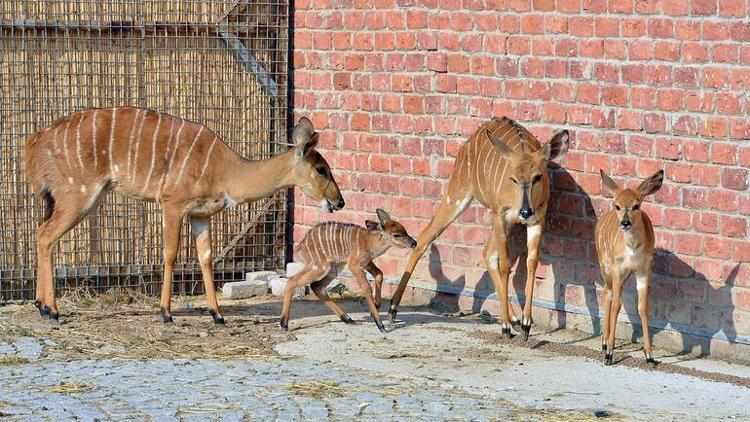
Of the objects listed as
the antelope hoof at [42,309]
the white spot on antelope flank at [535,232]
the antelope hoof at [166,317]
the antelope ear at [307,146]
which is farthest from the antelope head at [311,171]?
the antelope hoof at [42,309]

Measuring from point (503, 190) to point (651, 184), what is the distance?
1.12 m

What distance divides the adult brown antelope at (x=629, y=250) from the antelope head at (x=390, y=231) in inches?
58.4

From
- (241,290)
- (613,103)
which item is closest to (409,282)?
(241,290)

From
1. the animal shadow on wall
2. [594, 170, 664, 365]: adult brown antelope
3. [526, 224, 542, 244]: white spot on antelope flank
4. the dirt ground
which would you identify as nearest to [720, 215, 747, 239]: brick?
the animal shadow on wall

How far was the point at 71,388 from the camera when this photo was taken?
7418 mm

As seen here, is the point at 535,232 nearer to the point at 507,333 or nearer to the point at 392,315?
the point at 507,333

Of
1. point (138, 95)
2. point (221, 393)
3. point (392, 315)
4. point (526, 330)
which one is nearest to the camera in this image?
point (221, 393)

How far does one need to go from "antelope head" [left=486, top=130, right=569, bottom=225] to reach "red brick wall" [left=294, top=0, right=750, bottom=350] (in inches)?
14.8

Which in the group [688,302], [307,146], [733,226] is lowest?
[688,302]

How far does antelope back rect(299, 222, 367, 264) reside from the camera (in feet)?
30.4

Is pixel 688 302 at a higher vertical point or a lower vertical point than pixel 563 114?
lower

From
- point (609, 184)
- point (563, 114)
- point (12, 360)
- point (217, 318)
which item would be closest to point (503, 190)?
point (563, 114)

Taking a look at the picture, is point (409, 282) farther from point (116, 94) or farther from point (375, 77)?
point (116, 94)

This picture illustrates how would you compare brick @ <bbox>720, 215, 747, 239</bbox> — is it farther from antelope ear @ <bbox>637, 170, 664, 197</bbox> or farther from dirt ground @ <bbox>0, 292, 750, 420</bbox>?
dirt ground @ <bbox>0, 292, 750, 420</bbox>
